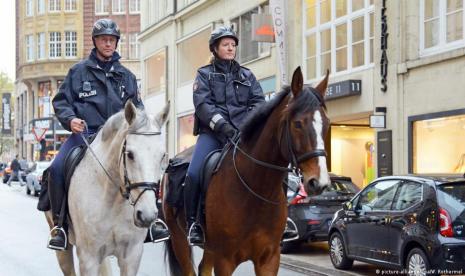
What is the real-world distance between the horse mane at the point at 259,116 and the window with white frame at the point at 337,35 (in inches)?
690

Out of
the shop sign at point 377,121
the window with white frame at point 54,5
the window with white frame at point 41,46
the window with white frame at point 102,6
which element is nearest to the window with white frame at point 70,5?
the window with white frame at point 54,5

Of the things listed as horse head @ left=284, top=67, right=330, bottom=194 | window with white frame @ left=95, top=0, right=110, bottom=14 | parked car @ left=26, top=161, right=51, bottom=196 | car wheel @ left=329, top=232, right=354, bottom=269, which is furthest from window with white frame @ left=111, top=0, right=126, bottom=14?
horse head @ left=284, top=67, right=330, bottom=194

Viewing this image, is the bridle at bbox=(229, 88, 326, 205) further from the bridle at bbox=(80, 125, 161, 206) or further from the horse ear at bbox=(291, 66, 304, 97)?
the bridle at bbox=(80, 125, 161, 206)

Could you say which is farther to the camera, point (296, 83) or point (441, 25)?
point (441, 25)

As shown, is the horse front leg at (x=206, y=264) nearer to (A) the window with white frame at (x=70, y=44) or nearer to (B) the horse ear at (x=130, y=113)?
(B) the horse ear at (x=130, y=113)

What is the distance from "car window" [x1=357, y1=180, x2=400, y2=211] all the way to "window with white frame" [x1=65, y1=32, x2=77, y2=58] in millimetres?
59953

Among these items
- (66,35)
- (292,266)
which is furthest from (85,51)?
(292,266)

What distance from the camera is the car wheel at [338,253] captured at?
13844 mm

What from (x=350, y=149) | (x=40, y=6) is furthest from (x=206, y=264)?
(x=40, y=6)

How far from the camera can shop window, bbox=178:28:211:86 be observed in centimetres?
3656

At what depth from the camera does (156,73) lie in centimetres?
4409

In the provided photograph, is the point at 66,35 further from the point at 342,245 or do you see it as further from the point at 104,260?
the point at 104,260

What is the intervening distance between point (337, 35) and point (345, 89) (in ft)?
7.58

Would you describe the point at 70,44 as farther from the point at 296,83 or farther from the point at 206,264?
the point at 296,83
